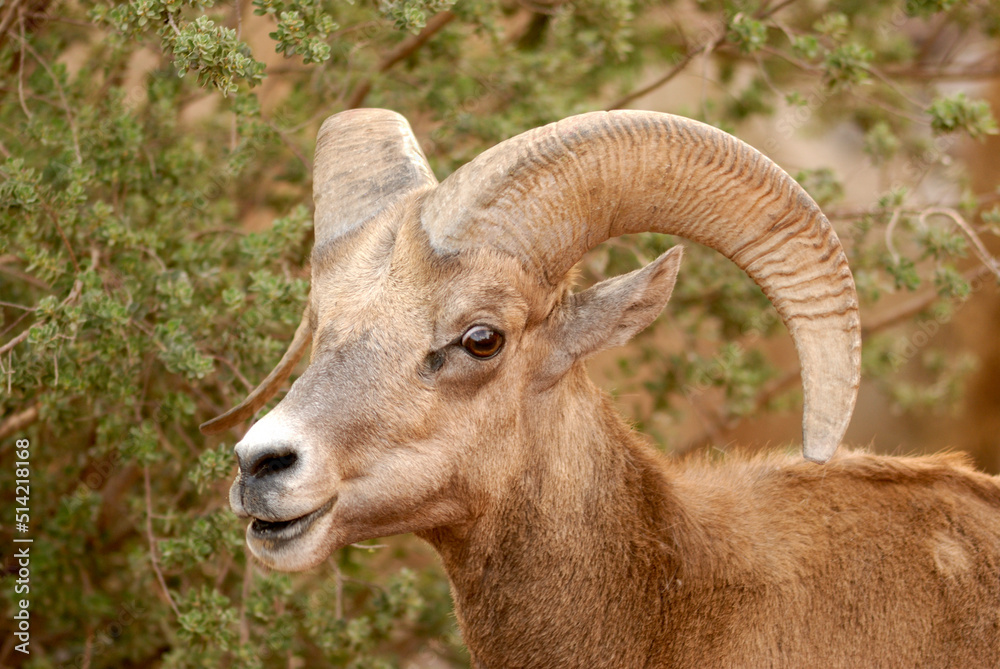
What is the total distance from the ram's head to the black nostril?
10 centimetres

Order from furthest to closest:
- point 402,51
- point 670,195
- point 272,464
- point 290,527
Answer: point 402,51
point 670,195
point 290,527
point 272,464

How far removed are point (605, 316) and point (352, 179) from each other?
4.22ft

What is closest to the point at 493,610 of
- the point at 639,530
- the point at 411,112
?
the point at 639,530

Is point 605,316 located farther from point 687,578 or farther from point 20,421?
point 20,421

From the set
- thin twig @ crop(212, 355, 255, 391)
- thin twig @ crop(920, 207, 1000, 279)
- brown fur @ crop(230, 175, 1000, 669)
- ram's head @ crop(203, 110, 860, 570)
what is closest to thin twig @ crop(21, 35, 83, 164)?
thin twig @ crop(212, 355, 255, 391)

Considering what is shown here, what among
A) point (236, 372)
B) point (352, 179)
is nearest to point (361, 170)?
point (352, 179)

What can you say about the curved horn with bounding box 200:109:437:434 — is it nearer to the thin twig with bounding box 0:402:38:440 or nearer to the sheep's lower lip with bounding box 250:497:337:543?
the sheep's lower lip with bounding box 250:497:337:543

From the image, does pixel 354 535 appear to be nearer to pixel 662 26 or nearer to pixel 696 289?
pixel 696 289

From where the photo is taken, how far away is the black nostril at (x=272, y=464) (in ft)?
9.82

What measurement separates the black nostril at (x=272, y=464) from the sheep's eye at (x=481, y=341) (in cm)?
76

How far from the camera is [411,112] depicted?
665 centimetres

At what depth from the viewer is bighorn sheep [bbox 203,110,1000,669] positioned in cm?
327

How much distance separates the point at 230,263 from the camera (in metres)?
5.89

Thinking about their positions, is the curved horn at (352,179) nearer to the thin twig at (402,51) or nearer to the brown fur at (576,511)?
the brown fur at (576,511)
